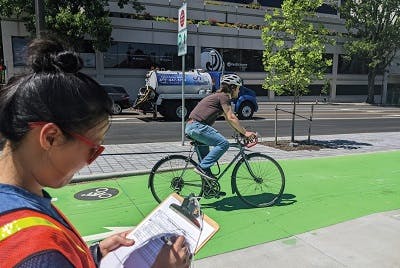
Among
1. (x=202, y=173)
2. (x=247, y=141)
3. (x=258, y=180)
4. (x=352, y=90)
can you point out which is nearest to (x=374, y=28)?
(x=352, y=90)

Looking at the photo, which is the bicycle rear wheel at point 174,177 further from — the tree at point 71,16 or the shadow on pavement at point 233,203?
the tree at point 71,16

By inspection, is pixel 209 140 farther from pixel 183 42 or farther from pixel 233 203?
pixel 183 42

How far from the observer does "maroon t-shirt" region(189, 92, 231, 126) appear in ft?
17.9

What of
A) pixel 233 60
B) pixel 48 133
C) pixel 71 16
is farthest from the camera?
pixel 233 60

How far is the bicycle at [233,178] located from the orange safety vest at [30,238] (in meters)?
4.44

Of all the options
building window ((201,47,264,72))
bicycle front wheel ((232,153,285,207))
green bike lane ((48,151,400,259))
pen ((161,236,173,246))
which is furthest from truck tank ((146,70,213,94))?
pen ((161,236,173,246))

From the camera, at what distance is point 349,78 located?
43875 mm

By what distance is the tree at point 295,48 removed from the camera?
10.8 metres

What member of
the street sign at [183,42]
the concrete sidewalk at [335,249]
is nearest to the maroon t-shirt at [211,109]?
the concrete sidewalk at [335,249]

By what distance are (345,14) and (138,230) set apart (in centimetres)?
4232

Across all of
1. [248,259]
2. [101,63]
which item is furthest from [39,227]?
[101,63]

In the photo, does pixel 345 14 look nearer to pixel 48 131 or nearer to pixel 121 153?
pixel 121 153

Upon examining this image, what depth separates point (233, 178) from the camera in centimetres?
555

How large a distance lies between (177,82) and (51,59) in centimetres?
1819
